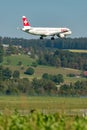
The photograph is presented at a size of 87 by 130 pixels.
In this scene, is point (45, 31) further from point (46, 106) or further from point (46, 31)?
point (46, 106)

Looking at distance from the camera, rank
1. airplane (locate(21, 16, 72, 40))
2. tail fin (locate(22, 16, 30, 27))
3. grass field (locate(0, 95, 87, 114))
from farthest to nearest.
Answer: tail fin (locate(22, 16, 30, 27)) → airplane (locate(21, 16, 72, 40)) → grass field (locate(0, 95, 87, 114))

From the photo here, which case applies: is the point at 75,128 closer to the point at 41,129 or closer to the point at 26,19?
the point at 41,129

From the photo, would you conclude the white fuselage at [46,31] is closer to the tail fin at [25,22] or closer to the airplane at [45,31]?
the airplane at [45,31]

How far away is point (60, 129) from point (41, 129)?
1.27 m

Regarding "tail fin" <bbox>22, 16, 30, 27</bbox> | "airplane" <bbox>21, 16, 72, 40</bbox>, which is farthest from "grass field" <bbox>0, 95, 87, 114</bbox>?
"tail fin" <bbox>22, 16, 30, 27</bbox>

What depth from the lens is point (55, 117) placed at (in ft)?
145

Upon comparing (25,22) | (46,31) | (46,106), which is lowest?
(46,106)

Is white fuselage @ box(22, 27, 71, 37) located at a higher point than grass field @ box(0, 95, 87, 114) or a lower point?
higher

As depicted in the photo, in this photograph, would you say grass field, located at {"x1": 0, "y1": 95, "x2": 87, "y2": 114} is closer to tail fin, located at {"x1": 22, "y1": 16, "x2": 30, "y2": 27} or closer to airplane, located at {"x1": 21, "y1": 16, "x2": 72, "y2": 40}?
airplane, located at {"x1": 21, "y1": 16, "x2": 72, "y2": 40}

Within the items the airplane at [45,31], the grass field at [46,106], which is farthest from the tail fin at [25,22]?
the grass field at [46,106]

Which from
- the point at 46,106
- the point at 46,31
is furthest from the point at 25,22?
the point at 46,106

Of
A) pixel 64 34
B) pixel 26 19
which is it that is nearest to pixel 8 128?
pixel 64 34

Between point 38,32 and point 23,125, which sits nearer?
point 23,125

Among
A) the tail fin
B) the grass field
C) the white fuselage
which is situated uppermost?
the tail fin
